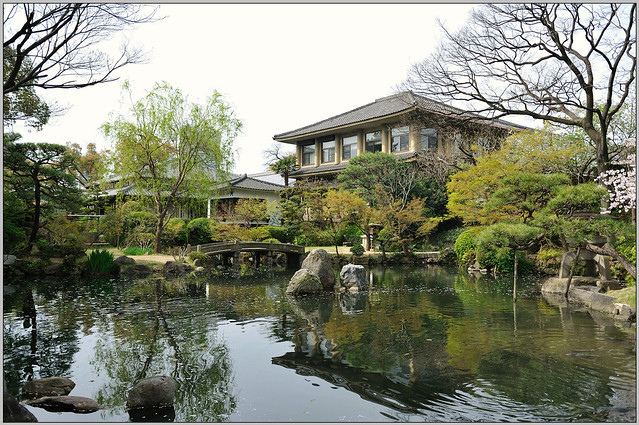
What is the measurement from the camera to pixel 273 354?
7.56 m

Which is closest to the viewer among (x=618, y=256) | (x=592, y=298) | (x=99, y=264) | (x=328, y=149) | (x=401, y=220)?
(x=618, y=256)

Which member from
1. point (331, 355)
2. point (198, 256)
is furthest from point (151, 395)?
point (198, 256)

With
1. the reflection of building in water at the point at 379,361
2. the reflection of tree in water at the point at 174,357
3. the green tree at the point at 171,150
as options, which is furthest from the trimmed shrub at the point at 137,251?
the reflection of building in water at the point at 379,361

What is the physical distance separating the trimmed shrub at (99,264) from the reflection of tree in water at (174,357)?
21.4 ft

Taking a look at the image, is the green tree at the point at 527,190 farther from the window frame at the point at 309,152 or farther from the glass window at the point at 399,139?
the window frame at the point at 309,152

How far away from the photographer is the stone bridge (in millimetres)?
21266

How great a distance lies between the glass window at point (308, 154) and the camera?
33.5 meters

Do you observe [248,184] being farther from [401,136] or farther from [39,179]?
[39,179]

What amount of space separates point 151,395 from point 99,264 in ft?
44.0

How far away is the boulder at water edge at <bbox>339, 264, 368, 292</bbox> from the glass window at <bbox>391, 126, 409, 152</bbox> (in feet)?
47.4

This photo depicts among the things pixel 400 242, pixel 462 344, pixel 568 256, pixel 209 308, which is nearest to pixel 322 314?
pixel 209 308

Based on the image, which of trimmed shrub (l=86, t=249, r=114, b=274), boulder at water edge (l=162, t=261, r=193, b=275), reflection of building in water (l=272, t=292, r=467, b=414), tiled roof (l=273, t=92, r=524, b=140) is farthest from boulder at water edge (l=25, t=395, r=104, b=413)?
tiled roof (l=273, t=92, r=524, b=140)

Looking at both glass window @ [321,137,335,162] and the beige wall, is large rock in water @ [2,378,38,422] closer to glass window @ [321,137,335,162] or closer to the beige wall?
the beige wall

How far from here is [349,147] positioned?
31.1m
